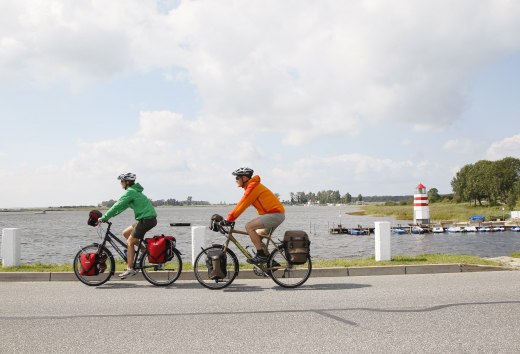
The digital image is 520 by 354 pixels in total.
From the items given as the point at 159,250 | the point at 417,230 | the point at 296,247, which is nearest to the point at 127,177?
the point at 159,250

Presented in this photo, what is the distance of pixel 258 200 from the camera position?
859 cm

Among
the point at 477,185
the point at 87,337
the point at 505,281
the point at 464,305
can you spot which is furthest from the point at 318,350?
the point at 477,185

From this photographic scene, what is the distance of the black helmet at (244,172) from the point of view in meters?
8.72

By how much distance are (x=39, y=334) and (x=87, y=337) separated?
1.96ft

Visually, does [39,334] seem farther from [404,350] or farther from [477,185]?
[477,185]

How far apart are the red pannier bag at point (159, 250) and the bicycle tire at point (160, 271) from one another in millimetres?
114

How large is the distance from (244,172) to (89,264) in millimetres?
3380

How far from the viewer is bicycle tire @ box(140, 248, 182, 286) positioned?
9.16m

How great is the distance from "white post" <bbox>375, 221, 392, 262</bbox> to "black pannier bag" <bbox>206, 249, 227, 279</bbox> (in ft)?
16.1

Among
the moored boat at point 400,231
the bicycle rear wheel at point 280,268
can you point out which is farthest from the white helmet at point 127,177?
the moored boat at point 400,231

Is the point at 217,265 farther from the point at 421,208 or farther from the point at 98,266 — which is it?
the point at 421,208

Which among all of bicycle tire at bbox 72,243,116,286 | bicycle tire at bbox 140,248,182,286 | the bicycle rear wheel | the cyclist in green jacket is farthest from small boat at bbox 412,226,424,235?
bicycle tire at bbox 72,243,116,286

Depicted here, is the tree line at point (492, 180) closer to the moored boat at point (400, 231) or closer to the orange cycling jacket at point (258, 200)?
the moored boat at point (400, 231)

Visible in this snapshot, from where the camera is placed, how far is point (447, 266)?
1058cm
